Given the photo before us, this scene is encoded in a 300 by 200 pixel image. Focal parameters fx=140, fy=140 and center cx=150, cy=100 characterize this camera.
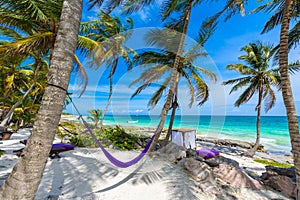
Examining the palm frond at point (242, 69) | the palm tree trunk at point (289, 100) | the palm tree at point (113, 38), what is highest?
the palm tree at point (113, 38)

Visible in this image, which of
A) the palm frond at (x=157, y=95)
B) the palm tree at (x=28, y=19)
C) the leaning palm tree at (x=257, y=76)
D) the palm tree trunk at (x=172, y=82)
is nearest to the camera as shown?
the palm tree at (x=28, y=19)

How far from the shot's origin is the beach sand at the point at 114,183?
1.89 metres

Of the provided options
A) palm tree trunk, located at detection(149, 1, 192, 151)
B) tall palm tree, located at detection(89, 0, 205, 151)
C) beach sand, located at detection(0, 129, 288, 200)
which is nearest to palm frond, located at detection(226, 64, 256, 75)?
tall palm tree, located at detection(89, 0, 205, 151)

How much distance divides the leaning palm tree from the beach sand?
17.9 feet

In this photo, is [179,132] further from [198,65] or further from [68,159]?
[68,159]

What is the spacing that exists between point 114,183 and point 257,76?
742 centimetres

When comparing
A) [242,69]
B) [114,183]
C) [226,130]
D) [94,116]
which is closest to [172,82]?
[114,183]

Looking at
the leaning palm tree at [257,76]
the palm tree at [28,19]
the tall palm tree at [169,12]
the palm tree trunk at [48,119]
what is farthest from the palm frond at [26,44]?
the leaning palm tree at [257,76]

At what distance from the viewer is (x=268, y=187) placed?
2.47m

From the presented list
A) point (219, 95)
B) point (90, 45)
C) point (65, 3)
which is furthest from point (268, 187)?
point (90, 45)

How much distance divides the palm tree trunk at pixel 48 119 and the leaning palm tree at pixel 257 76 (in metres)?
7.36

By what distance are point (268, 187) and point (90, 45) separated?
5543 millimetres

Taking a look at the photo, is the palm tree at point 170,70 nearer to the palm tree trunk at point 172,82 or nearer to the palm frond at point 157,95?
the palm frond at point 157,95

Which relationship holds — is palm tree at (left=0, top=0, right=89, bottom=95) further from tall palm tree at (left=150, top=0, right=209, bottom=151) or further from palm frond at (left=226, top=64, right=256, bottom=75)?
palm frond at (left=226, top=64, right=256, bottom=75)
